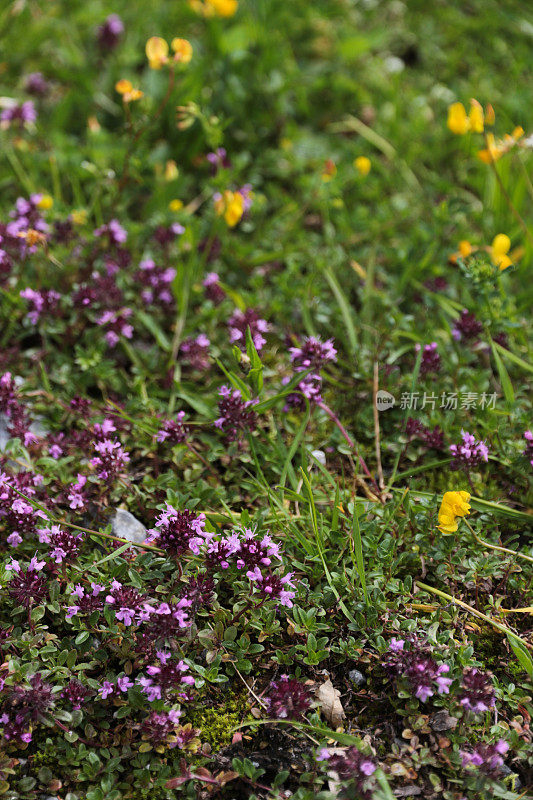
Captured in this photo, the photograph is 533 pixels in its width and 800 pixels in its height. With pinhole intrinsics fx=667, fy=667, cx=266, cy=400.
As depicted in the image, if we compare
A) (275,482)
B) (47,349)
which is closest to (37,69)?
(47,349)

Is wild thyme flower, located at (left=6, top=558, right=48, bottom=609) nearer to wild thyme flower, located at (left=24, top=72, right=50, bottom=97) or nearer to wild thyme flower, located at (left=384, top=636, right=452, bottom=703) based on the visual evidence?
wild thyme flower, located at (left=384, top=636, right=452, bottom=703)

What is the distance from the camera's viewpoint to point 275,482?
9.99ft

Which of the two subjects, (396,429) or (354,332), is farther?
(354,332)

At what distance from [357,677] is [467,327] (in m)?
1.77

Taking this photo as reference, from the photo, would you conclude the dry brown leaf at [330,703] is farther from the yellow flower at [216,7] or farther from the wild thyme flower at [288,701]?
the yellow flower at [216,7]

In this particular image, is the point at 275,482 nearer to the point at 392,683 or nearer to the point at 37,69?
the point at 392,683

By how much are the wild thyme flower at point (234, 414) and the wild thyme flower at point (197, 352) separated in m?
0.53

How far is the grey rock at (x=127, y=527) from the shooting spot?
2.75 metres

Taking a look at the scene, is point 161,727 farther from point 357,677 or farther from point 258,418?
point 258,418

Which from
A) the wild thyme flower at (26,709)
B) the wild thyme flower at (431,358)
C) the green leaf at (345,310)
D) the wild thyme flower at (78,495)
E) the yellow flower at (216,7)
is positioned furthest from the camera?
the yellow flower at (216,7)

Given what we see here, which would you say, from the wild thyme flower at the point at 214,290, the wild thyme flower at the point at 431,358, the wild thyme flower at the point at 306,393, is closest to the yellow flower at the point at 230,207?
the wild thyme flower at the point at 214,290

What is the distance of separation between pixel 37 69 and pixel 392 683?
4569 mm

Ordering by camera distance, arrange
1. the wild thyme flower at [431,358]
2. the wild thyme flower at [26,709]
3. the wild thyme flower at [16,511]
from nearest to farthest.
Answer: the wild thyme flower at [26,709] → the wild thyme flower at [16,511] → the wild thyme flower at [431,358]

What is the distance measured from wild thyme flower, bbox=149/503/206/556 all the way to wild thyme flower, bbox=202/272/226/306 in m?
1.49
